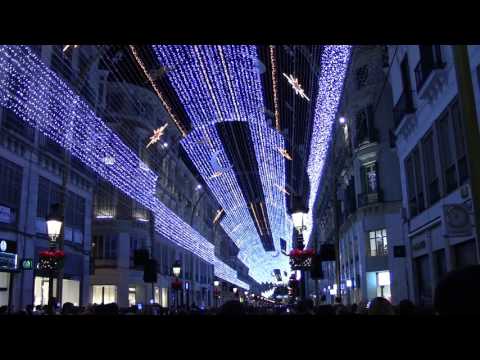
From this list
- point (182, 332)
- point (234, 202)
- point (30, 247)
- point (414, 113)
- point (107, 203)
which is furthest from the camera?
point (234, 202)

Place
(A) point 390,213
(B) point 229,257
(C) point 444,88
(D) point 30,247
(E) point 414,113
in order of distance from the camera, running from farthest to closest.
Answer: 1. (B) point 229,257
2. (A) point 390,213
3. (D) point 30,247
4. (E) point 414,113
5. (C) point 444,88

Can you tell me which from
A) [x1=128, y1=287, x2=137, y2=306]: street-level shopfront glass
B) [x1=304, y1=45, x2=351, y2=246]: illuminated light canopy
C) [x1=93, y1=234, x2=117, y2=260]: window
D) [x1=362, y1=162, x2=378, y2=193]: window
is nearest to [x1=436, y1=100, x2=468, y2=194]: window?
[x1=304, y1=45, x2=351, y2=246]: illuminated light canopy

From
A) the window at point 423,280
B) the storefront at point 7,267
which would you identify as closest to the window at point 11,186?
the storefront at point 7,267

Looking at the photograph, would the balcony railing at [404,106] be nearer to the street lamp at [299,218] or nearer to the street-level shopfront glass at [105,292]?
the street lamp at [299,218]

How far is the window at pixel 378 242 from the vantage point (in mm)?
35406

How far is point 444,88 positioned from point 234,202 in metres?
58.9

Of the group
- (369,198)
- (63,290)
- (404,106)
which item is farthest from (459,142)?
(63,290)

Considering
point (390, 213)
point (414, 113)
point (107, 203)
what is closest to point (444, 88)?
point (414, 113)

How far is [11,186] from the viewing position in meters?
27.2

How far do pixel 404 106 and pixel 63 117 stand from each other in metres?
17.0

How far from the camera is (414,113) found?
65.6 ft
